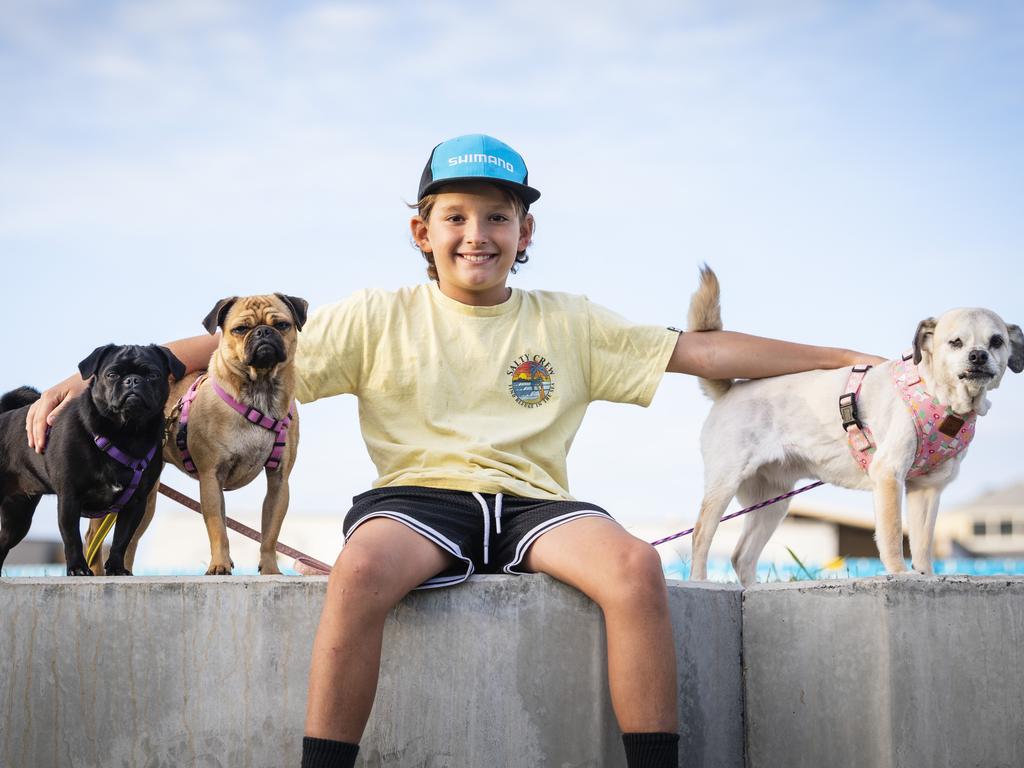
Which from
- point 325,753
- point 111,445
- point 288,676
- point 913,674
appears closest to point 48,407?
point 111,445

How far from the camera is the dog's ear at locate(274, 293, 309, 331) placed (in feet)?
13.5

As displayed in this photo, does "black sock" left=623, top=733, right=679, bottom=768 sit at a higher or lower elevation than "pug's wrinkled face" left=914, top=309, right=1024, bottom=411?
lower

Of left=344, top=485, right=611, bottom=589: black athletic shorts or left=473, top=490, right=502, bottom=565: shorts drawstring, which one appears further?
left=473, top=490, right=502, bottom=565: shorts drawstring

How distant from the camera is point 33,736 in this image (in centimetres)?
333

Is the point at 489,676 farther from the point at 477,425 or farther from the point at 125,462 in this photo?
the point at 125,462

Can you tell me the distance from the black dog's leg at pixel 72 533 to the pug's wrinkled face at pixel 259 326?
32.4 inches

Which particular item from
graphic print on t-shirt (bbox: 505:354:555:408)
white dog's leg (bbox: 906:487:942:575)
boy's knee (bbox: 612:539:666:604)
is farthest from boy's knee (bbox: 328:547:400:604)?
white dog's leg (bbox: 906:487:942:575)

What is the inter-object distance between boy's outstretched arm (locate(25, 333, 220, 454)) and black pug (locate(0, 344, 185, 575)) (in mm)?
73

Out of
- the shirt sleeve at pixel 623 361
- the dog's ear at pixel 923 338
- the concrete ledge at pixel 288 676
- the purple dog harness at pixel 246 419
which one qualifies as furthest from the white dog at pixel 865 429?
the purple dog harness at pixel 246 419

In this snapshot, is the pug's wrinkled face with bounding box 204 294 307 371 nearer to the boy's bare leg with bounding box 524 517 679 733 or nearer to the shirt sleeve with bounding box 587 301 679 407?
the shirt sleeve with bounding box 587 301 679 407

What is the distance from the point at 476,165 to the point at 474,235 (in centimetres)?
25

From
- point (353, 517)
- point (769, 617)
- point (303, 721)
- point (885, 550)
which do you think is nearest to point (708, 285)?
point (885, 550)

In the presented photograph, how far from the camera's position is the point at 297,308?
162 inches

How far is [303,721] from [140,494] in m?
1.34
